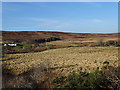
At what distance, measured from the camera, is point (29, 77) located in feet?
22.7

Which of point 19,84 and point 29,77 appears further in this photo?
point 29,77

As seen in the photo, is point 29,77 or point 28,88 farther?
point 29,77

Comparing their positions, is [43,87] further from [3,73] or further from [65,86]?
[3,73]

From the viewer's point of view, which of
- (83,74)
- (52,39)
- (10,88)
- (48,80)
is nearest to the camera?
(10,88)

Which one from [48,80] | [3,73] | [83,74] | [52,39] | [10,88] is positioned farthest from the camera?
[52,39]

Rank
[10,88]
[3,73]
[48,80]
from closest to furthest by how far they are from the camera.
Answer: [10,88]
[48,80]
[3,73]

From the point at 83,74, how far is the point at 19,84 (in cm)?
295

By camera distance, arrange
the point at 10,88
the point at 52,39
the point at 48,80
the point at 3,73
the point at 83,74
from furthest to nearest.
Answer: the point at 52,39 → the point at 3,73 → the point at 83,74 → the point at 48,80 → the point at 10,88

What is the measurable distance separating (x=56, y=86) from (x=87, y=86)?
1.18m

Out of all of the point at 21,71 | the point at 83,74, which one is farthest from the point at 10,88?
the point at 83,74

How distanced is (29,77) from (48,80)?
920mm

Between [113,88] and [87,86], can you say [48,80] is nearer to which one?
[87,86]

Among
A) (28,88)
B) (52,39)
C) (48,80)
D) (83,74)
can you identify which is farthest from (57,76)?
(52,39)

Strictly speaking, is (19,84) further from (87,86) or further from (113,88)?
(113,88)
